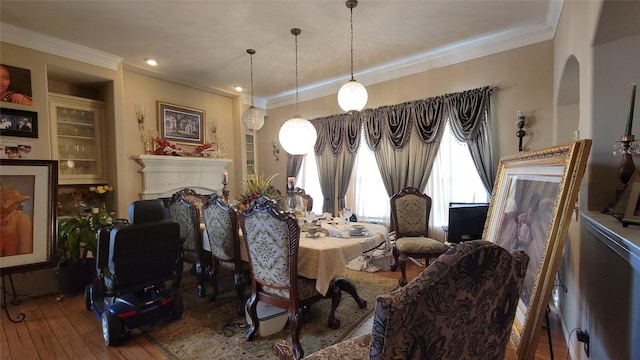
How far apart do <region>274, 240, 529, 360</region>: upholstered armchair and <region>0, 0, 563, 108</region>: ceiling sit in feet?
8.61

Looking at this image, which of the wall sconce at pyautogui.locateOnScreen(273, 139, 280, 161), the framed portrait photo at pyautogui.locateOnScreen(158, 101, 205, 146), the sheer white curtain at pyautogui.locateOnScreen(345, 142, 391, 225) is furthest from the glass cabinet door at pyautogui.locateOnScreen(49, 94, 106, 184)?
the sheer white curtain at pyautogui.locateOnScreen(345, 142, 391, 225)

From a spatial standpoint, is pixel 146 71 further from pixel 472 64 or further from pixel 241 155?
pixel 472 64

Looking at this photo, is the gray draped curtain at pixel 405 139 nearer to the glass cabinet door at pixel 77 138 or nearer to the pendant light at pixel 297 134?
the pendant light at pixel 297 134

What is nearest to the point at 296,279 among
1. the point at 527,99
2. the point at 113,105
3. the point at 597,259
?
the point at 597,259

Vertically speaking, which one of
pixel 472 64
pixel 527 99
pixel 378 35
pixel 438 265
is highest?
pixel 378 35

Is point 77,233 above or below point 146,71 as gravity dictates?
below

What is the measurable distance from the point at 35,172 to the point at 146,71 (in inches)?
88.6

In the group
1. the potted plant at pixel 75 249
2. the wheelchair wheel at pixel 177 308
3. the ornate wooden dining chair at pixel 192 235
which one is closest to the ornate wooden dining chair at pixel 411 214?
the ornate wooden dining chair at pixel 192 235

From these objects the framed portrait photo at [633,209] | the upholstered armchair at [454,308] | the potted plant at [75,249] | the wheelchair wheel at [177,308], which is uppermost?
the framed portrait photo at [633,209]

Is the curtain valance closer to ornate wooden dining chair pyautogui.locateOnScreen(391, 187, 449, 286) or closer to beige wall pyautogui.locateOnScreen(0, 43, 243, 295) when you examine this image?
ornate wooden dining chair pyautogui.locateOnScreen(391, 187, 449, 286)

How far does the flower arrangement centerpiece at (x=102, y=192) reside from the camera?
12.0ft

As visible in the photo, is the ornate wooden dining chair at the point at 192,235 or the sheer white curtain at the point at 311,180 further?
the sheer white curtain at the point at 311,180

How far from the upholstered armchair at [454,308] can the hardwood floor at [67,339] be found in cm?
153

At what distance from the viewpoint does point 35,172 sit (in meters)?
2.60
